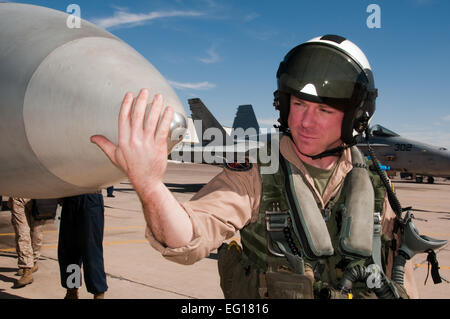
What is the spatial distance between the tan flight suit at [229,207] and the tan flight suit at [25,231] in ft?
14.3

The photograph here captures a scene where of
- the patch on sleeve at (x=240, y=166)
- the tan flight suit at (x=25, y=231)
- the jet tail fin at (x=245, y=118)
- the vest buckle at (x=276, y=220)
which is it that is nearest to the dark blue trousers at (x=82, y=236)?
the tan flight suit at (x=25, y=231)

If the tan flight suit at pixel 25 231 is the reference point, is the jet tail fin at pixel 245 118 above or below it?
above

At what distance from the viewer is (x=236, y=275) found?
2.07 metres

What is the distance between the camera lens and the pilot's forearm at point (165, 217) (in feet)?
4.68

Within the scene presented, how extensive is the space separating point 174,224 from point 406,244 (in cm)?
133

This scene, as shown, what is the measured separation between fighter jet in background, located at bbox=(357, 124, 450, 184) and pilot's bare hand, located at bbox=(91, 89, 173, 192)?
2050 cm

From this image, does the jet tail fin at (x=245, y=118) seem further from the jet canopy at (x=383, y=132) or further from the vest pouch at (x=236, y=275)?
the vest pouch at (x=236, y=275)

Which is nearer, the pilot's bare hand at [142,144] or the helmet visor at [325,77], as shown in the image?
the pilot's bare hand at [142,144]

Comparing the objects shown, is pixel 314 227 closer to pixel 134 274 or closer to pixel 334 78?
pixel 334 78

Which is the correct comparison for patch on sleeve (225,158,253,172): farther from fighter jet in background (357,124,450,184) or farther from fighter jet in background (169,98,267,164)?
fighter jet in background (357,124,450,184)
